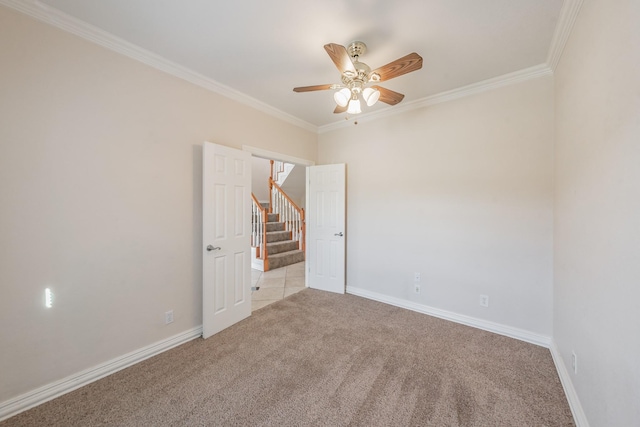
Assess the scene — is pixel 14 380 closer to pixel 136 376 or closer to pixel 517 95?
pixel 136 376

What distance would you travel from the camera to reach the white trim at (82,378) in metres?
1.53

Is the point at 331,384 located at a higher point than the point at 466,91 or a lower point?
lower

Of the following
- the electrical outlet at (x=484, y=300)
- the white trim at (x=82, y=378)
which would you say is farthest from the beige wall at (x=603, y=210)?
the white trim at (x=82, y=378)

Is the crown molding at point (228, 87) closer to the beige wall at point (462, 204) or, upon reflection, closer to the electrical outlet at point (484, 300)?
the beige wall at point (462, 204)

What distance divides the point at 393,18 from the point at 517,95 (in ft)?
5.40

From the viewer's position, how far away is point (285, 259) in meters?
5.27

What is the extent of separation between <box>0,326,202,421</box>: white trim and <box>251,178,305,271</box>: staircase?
270cm

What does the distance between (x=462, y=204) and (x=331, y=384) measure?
229 cm

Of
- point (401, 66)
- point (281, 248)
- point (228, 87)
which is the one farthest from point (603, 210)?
point (281, 248)

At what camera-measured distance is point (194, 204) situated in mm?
2441

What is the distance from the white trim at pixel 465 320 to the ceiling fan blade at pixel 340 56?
2795 millimetres

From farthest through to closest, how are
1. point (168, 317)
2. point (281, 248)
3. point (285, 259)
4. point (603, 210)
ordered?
point (281, 248) → point (285, 259) → point (168, 317) → point (603, 210)

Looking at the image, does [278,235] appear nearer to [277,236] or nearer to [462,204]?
[277,236]

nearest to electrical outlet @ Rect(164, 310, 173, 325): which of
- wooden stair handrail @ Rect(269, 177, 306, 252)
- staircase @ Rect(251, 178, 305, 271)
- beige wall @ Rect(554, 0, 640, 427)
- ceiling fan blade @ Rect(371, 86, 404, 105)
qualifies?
staircase @ Rect(251, 178, 305, 271)
